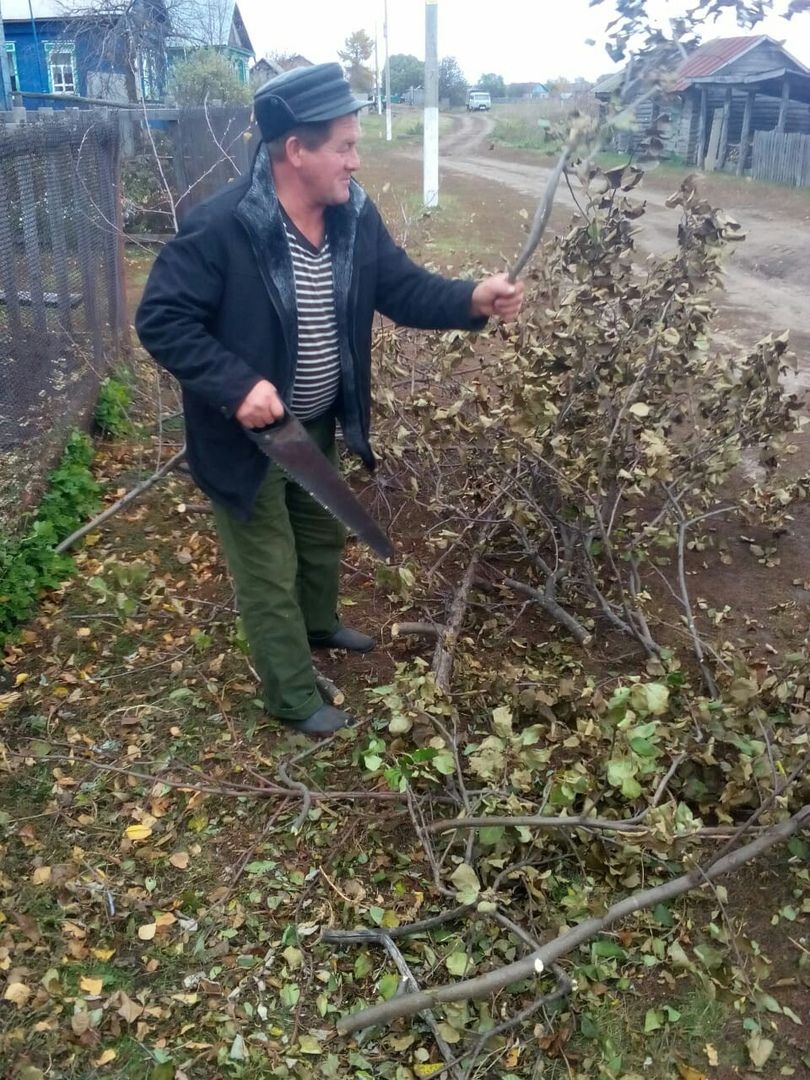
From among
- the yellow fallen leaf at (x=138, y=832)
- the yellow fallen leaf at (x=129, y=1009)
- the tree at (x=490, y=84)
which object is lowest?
the yellow fallen leaf at (x=129, y=1009)

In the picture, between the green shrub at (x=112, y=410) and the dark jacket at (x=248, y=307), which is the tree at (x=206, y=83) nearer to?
the green shrub at (x=112, y=410)

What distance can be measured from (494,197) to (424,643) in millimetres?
15797

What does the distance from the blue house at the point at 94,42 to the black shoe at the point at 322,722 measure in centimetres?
1480

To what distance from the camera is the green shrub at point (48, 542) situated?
3.66 meters

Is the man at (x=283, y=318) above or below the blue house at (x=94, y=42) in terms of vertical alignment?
below

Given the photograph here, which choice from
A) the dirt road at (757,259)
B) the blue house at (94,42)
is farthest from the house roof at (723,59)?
the blue house at (94,42)

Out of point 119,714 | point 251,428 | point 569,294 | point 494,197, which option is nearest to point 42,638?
point 119,714

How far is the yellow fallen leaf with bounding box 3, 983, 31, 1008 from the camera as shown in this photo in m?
2.23

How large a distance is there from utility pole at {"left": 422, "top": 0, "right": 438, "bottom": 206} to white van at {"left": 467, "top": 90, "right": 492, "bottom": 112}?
126 ft

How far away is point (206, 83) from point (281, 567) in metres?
16.5

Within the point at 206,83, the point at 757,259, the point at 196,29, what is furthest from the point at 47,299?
the point at 196,29

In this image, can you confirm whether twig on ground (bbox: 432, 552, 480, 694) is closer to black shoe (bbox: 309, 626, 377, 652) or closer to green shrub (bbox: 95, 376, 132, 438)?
black shoe (bbox: 309, 626, 377, 652)

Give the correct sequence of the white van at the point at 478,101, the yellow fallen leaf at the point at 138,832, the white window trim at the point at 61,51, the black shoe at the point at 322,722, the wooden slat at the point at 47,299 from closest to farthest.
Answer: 1. the yellow fallen leaf at the point at 138,832
2. the black shoe at the point at 322,722
3. the wooden slat at the point at 47,299
4. the white window trim at the point at 61,51
5. the white van at the point at 478,101

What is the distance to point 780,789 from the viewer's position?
2.28m
